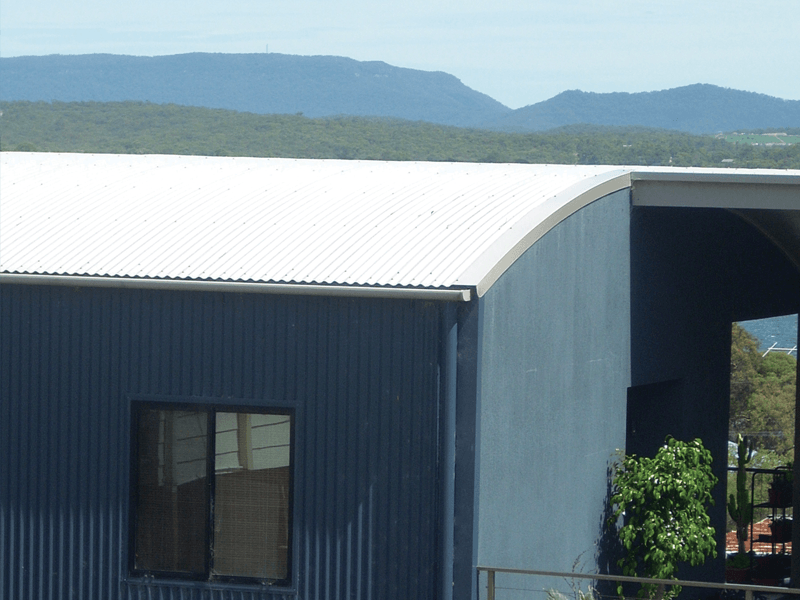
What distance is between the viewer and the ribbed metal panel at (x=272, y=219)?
30.5ft

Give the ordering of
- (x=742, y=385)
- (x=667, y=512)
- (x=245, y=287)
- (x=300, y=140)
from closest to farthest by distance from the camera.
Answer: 1. (x=245, y=287)
2. (x=667, y=512)
3. (x=742, y=385)
4. (x=300, y=140)

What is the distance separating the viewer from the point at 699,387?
13891mm

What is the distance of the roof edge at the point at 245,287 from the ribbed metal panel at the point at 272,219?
83 mm

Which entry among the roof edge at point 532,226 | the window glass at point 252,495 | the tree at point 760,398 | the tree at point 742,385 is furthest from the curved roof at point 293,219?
the tree at point 742,385

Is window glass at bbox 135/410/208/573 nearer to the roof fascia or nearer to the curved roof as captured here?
the curved roof

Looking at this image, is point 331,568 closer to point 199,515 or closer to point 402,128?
point 199,515

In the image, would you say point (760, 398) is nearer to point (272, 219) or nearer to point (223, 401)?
point (272, 219)

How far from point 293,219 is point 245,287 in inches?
53.4

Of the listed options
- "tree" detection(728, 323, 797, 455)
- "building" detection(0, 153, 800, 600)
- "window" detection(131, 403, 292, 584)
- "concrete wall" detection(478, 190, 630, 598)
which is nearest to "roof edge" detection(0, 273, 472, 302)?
"building" detection(0, 153, 800, 600)

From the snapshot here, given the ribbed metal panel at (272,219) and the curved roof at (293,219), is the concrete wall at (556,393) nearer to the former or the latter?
the curved roof at (293,219)

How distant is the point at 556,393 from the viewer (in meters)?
10.3

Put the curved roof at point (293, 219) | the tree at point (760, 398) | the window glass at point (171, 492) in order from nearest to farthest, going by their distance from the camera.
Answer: the curved roof at point (293, 219)
the window glass at point (171, 492)
the tree at point (760, 398)

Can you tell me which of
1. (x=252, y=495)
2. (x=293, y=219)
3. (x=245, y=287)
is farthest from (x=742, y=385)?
(x=245, y=287)

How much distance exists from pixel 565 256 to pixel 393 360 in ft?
7.03
